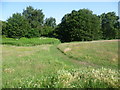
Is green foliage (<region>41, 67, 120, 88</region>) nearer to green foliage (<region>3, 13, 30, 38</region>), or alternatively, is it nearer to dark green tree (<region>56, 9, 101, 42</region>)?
dark green tree (<region>56, 9, 101, 42</region>)

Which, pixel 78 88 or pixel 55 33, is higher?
pixel 55 33

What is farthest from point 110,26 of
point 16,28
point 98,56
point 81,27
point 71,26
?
point 98,56

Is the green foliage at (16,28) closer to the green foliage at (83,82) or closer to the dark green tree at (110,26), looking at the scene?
the dark green tree at (110,26)

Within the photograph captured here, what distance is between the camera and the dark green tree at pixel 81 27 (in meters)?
49.1

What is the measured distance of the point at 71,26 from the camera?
50.8 meters

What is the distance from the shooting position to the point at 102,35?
57.1 meters

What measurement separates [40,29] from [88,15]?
23.2 metres

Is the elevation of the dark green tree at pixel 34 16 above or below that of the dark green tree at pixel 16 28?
above

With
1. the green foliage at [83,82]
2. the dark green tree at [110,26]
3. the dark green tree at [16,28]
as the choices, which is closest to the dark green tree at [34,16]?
the dark green tree at [16,28]

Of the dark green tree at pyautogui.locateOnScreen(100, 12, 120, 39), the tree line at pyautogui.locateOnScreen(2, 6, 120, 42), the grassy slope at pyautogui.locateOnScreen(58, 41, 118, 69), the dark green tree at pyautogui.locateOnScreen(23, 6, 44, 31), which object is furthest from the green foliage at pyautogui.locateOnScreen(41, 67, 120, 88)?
the dark green tree at pyautogui.locateOnScreen(23, 6, 44, 31)

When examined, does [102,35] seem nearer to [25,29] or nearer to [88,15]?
[88,15]

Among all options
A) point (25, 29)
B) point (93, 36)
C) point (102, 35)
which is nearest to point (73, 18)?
point (93, 36)

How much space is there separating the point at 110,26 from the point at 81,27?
14503 millimetres

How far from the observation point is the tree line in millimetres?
49688
